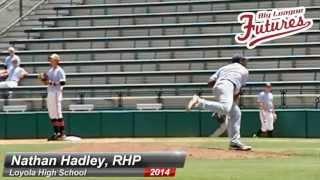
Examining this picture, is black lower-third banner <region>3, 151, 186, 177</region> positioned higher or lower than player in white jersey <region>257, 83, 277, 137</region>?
higher

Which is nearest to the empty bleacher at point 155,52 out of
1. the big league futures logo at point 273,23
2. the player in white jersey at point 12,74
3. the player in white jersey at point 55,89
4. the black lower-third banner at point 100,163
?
the big league futures logo at point 273,23

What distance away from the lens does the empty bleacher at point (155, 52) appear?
23625 mm

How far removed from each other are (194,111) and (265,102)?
1.99 m

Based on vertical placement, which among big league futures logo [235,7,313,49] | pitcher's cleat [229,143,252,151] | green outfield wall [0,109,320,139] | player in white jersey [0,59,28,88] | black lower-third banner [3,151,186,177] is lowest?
green outfield wall [0,109,320,139]

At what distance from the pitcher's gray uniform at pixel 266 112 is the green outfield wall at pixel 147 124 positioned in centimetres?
56

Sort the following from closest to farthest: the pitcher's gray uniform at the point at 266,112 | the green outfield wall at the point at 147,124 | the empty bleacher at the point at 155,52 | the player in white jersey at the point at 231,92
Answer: the player in white jersey at the point at 231,92 → the pitcher's gray uniform at the point at 266,112 → the green outfield wall at the point at 147,124 → the empty bleacher at the point at 155,52

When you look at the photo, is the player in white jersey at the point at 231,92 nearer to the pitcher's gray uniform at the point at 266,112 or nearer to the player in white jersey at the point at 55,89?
the player in white jersey at the point at 55,89

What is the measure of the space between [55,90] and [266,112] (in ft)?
19.4

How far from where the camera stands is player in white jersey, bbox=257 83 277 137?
20703 millimetres

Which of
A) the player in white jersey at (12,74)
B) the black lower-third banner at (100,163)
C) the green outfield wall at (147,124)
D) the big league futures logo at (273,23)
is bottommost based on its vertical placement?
the green outfield wall at (147,124)

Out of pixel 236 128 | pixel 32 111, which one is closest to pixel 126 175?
pixel 236 128

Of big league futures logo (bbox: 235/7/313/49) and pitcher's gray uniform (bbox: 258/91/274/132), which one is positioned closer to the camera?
pitcher's gray uniform (bbox: 258/91/274/132)

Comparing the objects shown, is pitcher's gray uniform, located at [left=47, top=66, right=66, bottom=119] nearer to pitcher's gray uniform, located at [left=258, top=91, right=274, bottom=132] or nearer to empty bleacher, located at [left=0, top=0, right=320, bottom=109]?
empty bleacher, located at [left=0, top=0, right=320, bottom=109]

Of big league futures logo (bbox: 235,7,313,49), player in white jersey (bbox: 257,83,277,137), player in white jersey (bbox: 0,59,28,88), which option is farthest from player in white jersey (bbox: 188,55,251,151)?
big league futures logo (bbox: 235,7,313,49)
